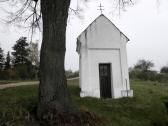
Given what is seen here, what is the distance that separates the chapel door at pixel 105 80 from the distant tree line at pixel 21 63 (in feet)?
91.4

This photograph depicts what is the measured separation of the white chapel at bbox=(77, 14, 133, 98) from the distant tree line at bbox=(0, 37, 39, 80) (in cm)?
2741

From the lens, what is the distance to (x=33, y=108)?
7.74 metres

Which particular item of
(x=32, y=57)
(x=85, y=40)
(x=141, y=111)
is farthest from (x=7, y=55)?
(x=141, y=111)

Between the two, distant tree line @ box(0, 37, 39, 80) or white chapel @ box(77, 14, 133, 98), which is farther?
distant tree line @ box(0, 37, 39, 80)

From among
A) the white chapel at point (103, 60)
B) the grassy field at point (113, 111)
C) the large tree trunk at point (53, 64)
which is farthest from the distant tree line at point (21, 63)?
the large tree trunk at point (53, 64)

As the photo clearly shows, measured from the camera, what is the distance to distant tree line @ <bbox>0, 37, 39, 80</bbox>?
43.8m

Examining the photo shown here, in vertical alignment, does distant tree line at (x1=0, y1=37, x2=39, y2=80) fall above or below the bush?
above

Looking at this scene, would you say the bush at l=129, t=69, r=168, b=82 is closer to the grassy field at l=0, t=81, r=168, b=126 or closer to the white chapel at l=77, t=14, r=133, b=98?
the white chapel at l=77, t=14, r=133, b=98

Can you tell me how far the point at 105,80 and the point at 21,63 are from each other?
36119 millimetres

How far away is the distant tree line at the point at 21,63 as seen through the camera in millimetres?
43781

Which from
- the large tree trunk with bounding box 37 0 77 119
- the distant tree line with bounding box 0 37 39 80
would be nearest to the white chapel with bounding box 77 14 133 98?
the large tree trunk with bounding box 37 0 77 119

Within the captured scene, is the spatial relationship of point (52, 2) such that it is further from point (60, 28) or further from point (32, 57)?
point (32, 57)

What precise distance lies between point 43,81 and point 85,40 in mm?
9355

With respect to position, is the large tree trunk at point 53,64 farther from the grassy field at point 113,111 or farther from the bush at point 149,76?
the bush at point 149,76
